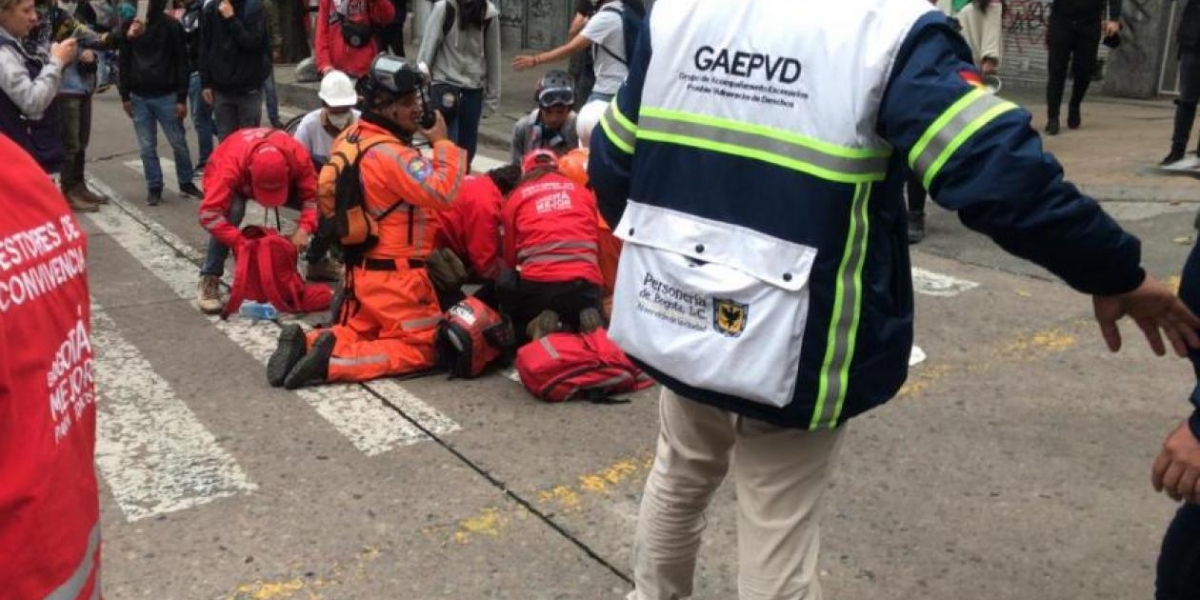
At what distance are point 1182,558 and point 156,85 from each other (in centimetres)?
836

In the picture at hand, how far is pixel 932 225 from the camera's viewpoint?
7.84 metres

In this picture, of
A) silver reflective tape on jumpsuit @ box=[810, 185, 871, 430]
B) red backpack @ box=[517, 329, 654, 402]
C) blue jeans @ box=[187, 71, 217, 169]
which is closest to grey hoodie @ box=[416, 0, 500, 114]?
blue jeans @ box=[187, 71, 217, 169]

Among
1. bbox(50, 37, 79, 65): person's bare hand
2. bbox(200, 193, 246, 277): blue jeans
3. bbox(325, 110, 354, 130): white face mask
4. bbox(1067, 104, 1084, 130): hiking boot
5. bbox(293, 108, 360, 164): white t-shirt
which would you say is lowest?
bbox(200, 193, 246, 277): blue jeans

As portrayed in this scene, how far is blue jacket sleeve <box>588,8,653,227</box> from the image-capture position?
8.41 ft

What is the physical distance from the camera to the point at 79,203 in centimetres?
903

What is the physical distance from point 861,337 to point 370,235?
11.0 feet

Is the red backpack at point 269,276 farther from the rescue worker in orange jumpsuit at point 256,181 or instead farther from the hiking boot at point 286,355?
the hiking boot at point 286,355

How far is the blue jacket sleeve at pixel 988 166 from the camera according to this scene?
2.04 m

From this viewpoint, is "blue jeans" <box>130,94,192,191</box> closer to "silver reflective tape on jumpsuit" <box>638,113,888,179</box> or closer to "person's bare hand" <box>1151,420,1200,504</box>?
"silver reflective tape on jumpsuit" <box>638,113,888,179</box>

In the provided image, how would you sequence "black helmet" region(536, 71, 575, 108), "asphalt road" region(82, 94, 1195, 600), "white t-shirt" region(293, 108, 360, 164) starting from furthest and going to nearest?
"white t-shirt" region(293, 108, 360, 164), "black helmet" region(536, 71, 575, 108), "asphalt road" region(82, 94, 1195, 600)

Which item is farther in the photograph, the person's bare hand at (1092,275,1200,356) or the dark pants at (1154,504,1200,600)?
the dark pants at (1154,504,1200,600)

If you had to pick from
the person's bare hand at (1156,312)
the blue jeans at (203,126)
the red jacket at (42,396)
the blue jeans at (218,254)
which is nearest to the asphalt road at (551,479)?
the blue jeans at (218,254)

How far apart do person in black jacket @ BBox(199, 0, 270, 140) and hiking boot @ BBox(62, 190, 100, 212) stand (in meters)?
1.13

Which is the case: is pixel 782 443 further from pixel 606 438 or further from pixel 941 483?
pixel 606 438
